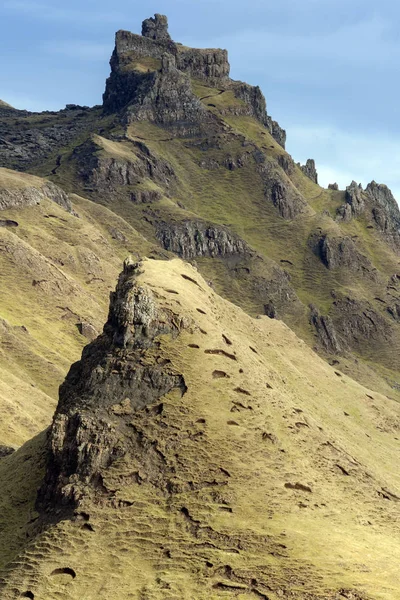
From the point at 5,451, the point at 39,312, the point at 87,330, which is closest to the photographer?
the point at 5,451

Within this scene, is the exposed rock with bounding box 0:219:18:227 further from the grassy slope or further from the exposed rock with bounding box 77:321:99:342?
the exposed rock with bounding box 77:321:99:342

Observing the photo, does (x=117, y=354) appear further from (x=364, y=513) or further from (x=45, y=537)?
(x=364, y=513)

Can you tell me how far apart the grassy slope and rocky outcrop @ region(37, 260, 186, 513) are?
30.5m

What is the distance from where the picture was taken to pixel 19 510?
6856cm

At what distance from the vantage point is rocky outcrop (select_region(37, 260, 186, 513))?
65.6 meters

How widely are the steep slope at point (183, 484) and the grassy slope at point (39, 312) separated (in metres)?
32.7

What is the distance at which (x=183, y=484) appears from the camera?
6366 cm

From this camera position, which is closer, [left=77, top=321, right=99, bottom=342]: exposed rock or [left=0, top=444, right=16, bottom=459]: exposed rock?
[left=0, top=444, right=16, bottom=459]: exposed rock

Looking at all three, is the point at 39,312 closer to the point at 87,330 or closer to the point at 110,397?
the point at 87,330

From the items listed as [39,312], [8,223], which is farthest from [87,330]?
[8,223]

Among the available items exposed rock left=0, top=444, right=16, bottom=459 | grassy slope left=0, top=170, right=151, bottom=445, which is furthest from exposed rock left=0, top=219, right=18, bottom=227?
exposed rock left=0, top=444, right=16, bottom=459

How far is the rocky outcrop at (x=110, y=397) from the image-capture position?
65.6m

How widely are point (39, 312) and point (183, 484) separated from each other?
102 meters

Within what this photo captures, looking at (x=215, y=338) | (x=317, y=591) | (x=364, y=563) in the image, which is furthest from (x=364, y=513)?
(x=215, y=338)
